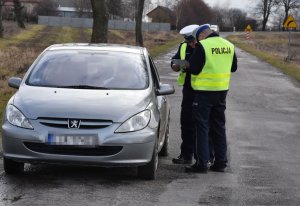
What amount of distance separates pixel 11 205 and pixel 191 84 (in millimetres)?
2945

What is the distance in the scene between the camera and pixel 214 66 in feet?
24.0

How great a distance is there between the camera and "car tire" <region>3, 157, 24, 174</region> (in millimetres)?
6750

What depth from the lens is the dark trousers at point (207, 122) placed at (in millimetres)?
7402

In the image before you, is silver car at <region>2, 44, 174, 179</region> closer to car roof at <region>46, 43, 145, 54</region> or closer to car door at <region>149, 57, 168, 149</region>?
car door at <region>149, 57, 168, 149</region>

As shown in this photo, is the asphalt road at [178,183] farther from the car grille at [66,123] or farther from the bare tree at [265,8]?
the bare tree at [265,8]

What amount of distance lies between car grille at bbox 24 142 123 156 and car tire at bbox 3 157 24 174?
0.49 meters

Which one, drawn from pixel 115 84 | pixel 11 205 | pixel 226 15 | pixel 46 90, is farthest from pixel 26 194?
pixel 226 15

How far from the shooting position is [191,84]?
769 cm

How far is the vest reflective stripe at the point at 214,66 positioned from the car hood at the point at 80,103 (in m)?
0.71

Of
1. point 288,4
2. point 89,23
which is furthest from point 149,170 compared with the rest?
point 288,4

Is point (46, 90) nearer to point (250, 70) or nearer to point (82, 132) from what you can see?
point (82, 132)

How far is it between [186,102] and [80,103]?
1831 mm

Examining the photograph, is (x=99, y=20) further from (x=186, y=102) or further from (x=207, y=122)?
(x=207, y=122)

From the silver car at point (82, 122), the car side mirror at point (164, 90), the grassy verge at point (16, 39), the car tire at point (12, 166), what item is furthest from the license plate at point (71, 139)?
the grassy verge at point (16, 39)
